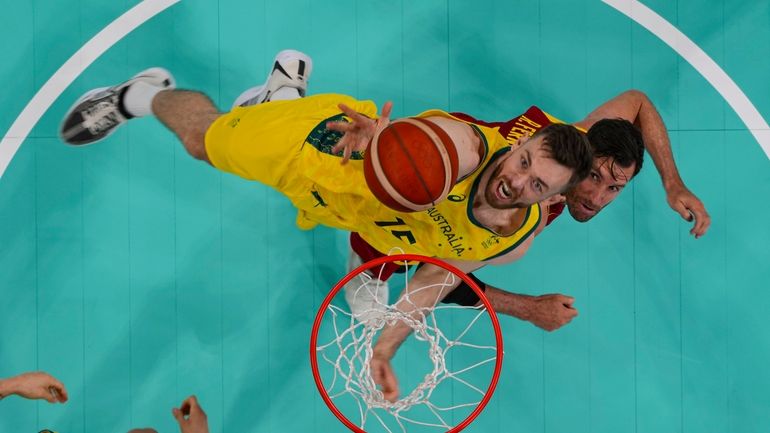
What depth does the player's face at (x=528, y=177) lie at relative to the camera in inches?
104

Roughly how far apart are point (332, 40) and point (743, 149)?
2.47m

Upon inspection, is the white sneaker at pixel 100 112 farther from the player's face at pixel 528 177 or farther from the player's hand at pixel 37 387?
the player's face at pixel 528 177

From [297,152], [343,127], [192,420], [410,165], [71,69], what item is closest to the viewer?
[410,165]

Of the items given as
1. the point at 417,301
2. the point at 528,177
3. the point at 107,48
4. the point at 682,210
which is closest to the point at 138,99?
the point at 107,48

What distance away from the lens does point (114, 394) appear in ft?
12.6

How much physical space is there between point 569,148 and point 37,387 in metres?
2.75

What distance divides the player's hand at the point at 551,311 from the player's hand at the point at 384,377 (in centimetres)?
88

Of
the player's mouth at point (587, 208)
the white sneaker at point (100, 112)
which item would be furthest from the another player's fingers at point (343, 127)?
the white sneaker at point (100, 112)

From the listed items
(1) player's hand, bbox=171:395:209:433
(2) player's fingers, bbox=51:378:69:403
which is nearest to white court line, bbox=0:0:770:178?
(2) player's fingers, bbox=51:378:69:403

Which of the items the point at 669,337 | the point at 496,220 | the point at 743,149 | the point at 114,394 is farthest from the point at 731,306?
the point at 114,394

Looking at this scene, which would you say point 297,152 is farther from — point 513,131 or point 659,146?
point 659,146

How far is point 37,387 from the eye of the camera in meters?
3.46

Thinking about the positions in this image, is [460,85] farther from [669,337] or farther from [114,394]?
[114,394]

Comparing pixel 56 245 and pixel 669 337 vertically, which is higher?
pixel 56 245
